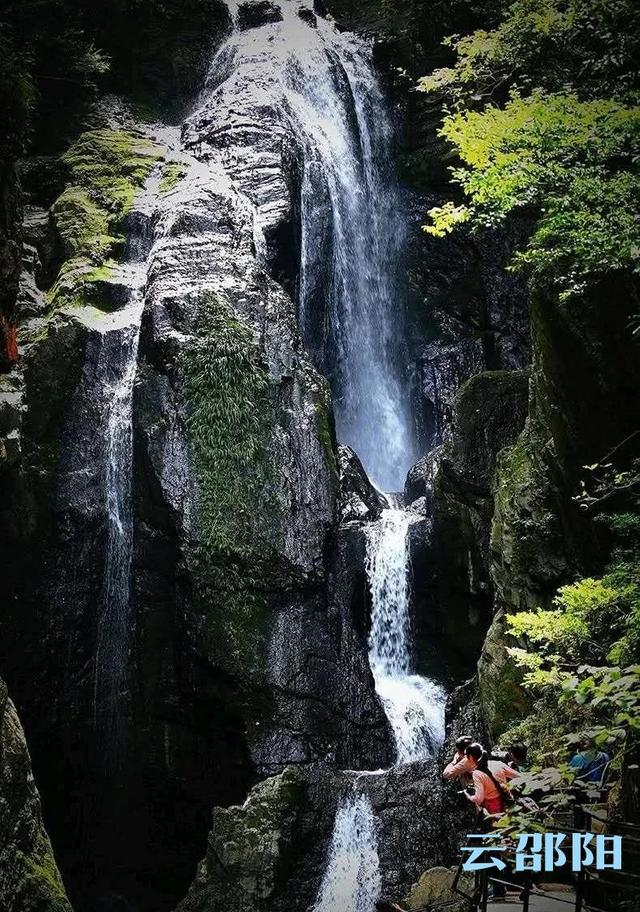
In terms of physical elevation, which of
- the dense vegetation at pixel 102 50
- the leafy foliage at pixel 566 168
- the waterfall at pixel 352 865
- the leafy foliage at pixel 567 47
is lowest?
the waterfall at pixel 352 865

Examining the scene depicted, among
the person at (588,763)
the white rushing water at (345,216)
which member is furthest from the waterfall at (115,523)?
the person at (588,763)

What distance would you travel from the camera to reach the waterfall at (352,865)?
9734mm

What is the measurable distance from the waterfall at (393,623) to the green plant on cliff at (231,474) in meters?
2.88

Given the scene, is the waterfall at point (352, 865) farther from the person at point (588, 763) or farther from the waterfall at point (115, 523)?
the waterfall at point (115, 523)

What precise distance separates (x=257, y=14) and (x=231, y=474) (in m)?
21.1

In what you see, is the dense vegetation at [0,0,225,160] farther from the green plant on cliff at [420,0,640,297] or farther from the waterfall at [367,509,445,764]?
the green plant on cliff at [420,0,640,297]

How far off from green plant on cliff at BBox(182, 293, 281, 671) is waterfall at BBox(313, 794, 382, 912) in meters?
3.30

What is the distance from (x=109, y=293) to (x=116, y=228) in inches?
98.8

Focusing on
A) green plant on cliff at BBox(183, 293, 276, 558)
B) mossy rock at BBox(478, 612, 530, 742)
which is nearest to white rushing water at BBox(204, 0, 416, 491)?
green plant on cliff at BBox(183, 293, 276, 558)

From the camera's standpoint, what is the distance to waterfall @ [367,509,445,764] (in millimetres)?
14141

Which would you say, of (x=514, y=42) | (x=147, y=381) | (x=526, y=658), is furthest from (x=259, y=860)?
(x=514, y=42)

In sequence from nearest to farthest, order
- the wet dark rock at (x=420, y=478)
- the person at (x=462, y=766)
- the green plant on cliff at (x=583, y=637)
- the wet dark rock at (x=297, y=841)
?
the green plant on cliff at (x=583, y=637)
the person at (x=462, y=766)
the wet dark rock at (x=297, y=841)
the wet dark rock at (x=420, y=478)

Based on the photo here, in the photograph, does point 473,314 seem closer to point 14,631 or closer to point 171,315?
point 171,315

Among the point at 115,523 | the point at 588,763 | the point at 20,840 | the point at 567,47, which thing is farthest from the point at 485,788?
the point at 115,523
